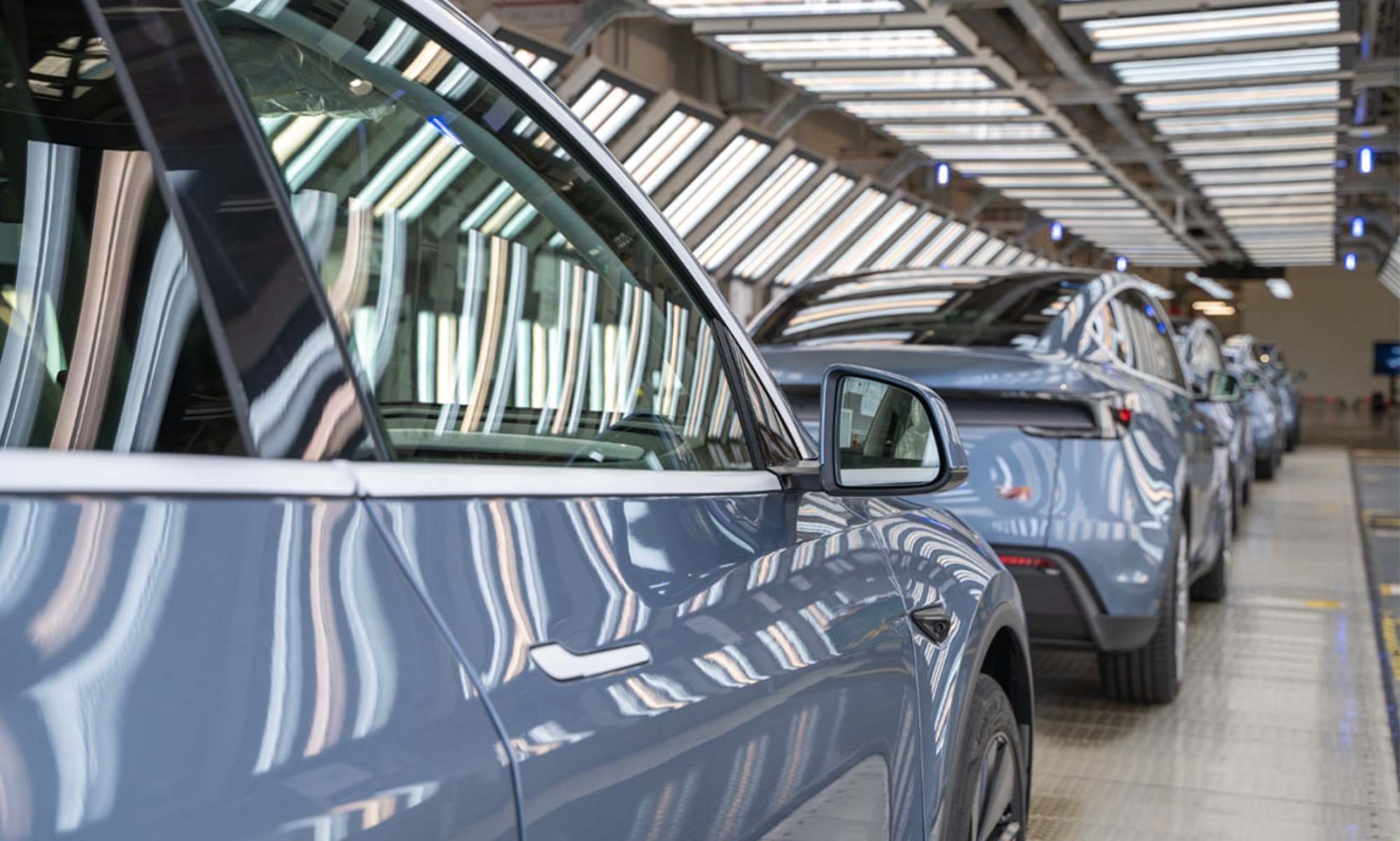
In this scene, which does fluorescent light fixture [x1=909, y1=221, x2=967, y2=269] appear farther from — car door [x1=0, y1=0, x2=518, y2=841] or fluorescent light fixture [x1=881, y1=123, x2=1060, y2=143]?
car door [x1=0, y1=0, x2=518, y2=841]

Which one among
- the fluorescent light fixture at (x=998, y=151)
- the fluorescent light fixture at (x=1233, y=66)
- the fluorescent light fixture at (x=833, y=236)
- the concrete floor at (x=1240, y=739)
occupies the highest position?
the fluorescent light fixture at (x=998, y=151)

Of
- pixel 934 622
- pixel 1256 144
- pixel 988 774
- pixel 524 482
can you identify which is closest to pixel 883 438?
pixel 934 622

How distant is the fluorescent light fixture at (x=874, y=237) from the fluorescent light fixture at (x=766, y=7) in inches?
581

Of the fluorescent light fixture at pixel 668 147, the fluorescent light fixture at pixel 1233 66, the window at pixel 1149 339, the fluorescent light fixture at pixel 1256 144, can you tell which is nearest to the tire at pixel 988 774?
the window at pixel 1149 339

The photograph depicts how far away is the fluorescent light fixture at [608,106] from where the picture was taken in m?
15.4

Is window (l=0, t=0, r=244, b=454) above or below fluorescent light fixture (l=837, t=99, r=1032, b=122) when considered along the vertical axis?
below

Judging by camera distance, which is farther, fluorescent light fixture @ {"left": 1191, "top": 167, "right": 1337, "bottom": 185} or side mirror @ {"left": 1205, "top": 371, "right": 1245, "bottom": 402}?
fluorescent light fixture @ {"left": 1191, "top": 167, "right": 1337, "bottom": 185}

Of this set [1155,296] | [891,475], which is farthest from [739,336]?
[1155,296]

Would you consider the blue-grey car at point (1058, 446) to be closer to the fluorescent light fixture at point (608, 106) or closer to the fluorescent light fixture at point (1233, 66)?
the fluorescent light fixture at point (1233, 66)

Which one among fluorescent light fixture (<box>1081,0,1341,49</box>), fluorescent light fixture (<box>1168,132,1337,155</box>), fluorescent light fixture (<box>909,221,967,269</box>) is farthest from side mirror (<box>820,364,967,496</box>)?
fluorescent light fixture (<box>909,221,967,269</box>)

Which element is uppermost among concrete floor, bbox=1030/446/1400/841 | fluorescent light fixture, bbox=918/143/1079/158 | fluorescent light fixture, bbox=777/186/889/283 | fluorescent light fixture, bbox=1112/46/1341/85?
fluorescent light fixture, bbox=918/143/1079/158

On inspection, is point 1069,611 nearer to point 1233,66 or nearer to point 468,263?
point 468,263

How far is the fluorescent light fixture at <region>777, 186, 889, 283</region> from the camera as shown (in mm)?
24688

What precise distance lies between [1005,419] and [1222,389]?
3126 mm
